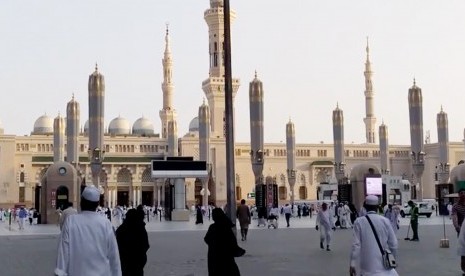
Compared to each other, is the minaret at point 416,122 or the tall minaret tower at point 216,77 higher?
the tall minaret tower at point 216,77

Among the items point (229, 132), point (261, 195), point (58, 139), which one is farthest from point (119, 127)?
point (229, 132)

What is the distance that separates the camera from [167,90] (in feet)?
232

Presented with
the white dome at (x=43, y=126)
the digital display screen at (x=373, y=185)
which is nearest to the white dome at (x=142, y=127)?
the white dome at (x=43, y=126)

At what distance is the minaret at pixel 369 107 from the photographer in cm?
7244

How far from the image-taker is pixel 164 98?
71.4 meters

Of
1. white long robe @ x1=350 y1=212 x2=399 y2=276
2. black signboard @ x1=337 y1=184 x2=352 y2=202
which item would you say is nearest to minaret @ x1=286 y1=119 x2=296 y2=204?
black signboard @ x1=337 y1=184 x2=352 y2=202

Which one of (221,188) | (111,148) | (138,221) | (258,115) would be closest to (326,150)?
(221,188)

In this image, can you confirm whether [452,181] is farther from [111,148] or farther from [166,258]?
[111,148]

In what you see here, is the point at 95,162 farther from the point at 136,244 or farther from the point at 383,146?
the point at 383,146

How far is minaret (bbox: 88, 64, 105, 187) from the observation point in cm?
3788

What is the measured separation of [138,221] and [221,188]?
56312mm

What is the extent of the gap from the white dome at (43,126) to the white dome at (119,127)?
6719 millimetres

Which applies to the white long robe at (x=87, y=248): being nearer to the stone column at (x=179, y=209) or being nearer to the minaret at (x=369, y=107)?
the stone column at (x=179, y=209)

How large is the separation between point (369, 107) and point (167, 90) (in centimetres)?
2247
